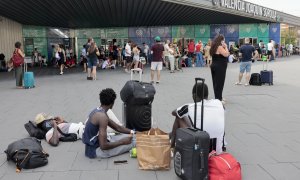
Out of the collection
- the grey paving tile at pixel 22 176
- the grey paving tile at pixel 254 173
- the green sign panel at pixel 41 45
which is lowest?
the grey paving tile at pixel 22 176

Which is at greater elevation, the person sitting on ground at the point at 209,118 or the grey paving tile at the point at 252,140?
the person sitting on ground at the point at 209,118

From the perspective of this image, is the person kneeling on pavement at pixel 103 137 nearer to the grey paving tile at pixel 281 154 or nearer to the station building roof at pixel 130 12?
the grey paving tile at pixel 281 154

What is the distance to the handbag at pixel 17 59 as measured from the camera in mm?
13398

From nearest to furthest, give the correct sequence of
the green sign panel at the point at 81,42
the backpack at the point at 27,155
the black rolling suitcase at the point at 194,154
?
the black rolling suitcase at the point at 194,154
the backpack at the point at 27,155
the green sign panel at the point at 81,42

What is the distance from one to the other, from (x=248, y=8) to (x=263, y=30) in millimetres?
6077

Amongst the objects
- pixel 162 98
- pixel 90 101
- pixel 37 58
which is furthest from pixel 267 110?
pixel 37 58

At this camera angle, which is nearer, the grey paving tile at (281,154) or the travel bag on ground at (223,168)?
the travel bag on ground at (223,168)

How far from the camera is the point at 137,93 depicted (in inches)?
239

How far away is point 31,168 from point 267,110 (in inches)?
227

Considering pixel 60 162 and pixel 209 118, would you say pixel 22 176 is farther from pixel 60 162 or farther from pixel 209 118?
pixel 209 118

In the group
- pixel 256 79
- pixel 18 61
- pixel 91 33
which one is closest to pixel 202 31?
pixel 91 33

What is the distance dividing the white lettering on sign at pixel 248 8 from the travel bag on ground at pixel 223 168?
21146mm

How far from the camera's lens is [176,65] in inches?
835

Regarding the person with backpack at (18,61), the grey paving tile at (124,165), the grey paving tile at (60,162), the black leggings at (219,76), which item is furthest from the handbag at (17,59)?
the grey paving tile at (124,165)
